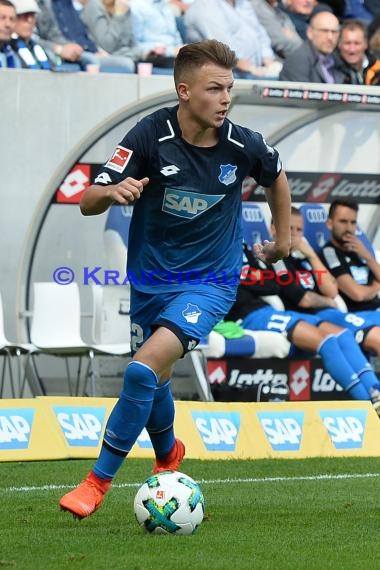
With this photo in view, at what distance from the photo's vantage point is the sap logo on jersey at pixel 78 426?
9.37 metres

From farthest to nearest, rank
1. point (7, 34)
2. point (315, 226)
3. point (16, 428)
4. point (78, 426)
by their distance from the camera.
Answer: point (315, 226), point (7, 34), point (78, 426), point (16, 428)

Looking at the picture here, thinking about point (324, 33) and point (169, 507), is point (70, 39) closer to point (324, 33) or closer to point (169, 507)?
point (324, 33)

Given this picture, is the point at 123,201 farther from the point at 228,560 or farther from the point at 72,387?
the point at 72,387

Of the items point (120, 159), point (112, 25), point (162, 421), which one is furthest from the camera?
point (112, 25)

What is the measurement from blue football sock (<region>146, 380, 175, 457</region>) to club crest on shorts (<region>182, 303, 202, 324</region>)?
0.62 metres

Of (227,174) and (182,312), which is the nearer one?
(182,312)

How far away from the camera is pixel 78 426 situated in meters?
9.41

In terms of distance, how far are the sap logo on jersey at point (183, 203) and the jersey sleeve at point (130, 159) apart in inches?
6.8

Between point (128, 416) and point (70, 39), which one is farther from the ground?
point (70, 39)

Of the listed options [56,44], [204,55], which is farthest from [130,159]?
[56,44]

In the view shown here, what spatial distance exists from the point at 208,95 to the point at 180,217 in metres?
0.61

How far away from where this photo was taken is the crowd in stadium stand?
44.2 feet

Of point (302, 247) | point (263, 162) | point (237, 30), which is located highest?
point (237, 30)

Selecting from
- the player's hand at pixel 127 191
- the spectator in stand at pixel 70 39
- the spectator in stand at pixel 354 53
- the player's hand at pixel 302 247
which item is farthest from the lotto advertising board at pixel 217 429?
the spectator in stand at pixel 354 53
